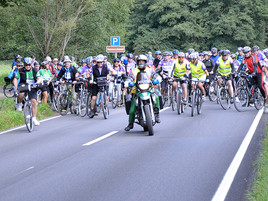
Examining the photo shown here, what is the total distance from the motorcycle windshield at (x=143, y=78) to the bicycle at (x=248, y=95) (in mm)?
5642

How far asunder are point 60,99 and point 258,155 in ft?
34.7

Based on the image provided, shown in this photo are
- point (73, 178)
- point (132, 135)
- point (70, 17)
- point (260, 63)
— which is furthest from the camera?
point (70, 17)

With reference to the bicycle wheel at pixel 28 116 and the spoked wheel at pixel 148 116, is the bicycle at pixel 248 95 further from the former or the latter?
the bicycle wheel at pixel 28 116

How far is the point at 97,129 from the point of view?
1440 cm

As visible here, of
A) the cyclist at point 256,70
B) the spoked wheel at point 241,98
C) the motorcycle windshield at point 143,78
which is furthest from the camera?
the spoked wheel at point 241,98

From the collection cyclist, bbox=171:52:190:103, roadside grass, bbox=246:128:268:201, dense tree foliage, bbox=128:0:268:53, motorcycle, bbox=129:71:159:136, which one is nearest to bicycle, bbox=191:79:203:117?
cyclist, bbox=171:52:190:103

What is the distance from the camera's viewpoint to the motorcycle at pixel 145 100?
41.4 feet

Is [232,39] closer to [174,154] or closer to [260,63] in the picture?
[260,63]

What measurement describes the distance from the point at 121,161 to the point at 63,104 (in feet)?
33.2

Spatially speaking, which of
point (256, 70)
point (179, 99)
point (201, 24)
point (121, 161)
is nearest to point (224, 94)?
point (256, 70)

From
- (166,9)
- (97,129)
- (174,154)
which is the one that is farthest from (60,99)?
(166,9)

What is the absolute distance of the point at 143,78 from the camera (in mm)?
13102

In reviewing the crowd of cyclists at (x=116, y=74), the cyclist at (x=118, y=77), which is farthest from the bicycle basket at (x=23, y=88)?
the cyclist at (x=118, y=77)

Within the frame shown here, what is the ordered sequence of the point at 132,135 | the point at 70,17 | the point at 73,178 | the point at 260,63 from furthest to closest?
the point at 70,17
the point at 260,63
the point at 132,135
the point at 73,178
